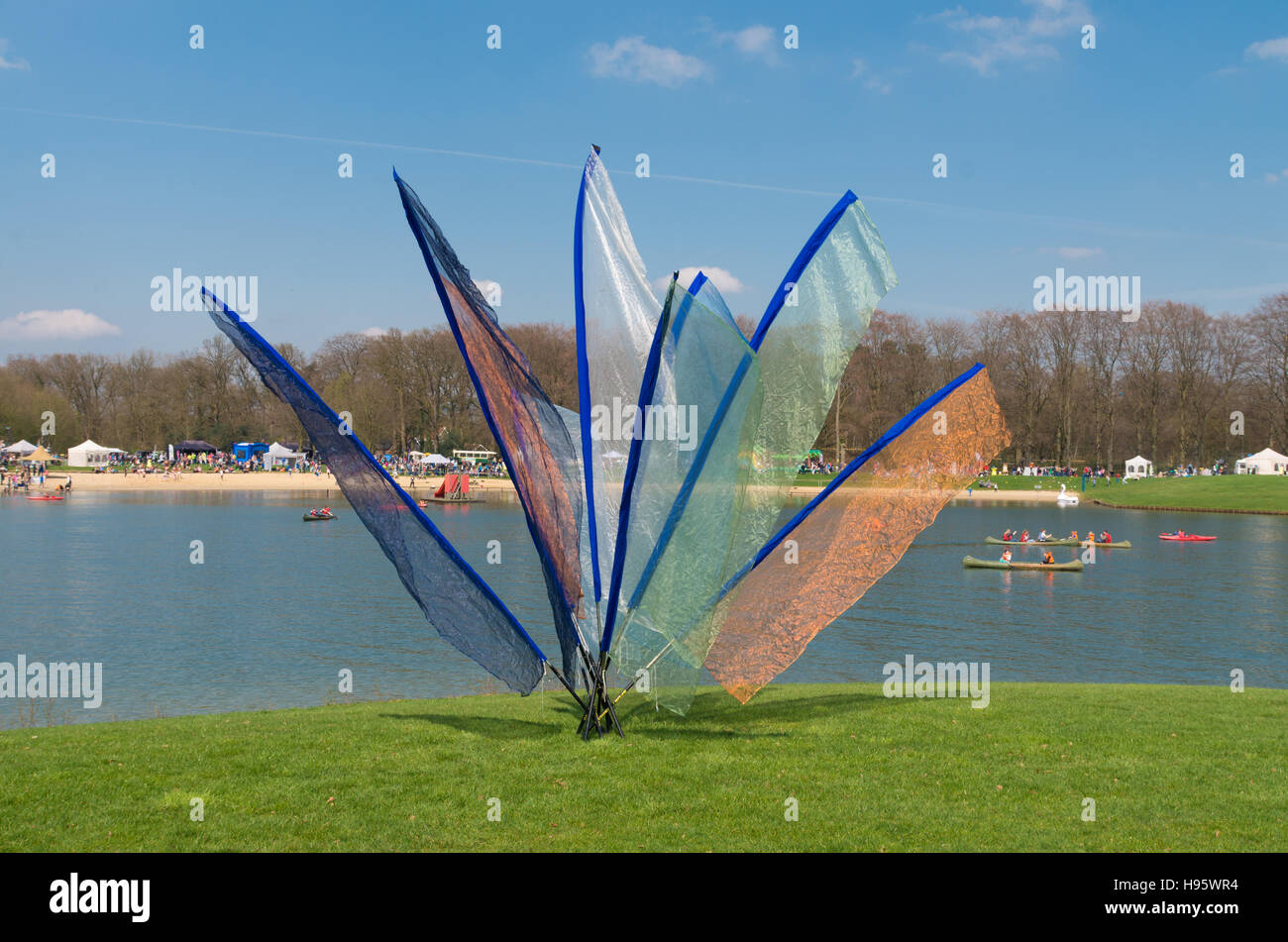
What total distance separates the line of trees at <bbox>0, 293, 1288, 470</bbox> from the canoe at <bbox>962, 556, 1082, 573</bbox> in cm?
5584

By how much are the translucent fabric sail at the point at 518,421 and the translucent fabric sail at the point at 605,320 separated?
30 cm

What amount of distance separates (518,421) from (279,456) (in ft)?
380

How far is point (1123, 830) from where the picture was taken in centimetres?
693

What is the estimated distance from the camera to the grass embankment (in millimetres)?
80688

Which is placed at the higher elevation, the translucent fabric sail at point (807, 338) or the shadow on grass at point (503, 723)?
the translucent fabric sail at point (807, 338)

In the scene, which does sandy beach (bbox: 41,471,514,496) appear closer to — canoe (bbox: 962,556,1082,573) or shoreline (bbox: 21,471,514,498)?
shoreline (bbox: 21,471,514,498)

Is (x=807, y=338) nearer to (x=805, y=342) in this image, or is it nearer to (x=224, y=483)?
(x=805, y=342)

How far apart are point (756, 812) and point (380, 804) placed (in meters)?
2.77

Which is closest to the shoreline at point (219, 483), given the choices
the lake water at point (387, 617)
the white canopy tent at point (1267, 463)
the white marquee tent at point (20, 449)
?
the white marquee tent at point (20, 449)

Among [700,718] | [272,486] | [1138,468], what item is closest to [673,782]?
[700,718]

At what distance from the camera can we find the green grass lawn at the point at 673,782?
22.2ft

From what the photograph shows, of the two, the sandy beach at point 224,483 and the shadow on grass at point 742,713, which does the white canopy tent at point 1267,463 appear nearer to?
the sandy beach at point 224,483
